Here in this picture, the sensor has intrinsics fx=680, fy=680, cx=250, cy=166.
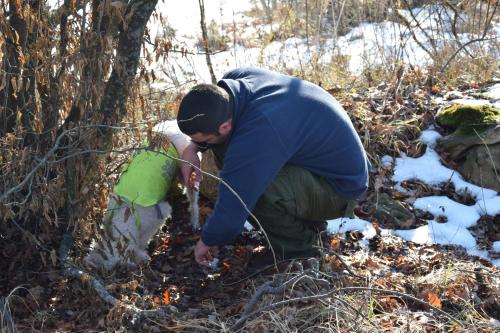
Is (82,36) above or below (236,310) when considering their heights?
above

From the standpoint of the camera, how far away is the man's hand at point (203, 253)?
386 centimetres

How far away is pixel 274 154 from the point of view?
3.61 metres

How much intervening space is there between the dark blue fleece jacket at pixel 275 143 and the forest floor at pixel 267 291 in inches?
15.4

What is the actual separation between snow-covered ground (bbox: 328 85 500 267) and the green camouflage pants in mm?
494

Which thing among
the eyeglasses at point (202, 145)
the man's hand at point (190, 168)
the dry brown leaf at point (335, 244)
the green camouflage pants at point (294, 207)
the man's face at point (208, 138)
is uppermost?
the man's face at point (208, 138)

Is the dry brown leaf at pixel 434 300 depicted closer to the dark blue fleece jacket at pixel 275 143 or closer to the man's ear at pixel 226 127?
the dark blue fleece jacket at pixel 275 143

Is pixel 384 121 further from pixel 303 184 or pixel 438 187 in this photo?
pixel 303 184

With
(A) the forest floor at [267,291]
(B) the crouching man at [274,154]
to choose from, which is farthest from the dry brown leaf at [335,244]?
(B) the crouching man at [274,154]

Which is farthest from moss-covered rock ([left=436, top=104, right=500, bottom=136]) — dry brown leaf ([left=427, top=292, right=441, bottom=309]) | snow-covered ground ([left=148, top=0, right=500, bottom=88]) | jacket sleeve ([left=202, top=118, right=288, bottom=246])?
jacket sleeve ([left=202, top=118, right=288, bottom=246])

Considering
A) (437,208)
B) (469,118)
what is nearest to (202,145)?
(437,208)

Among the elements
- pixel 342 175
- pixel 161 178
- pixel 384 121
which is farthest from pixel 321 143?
pixel 384 121

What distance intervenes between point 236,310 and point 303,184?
2.72 ft

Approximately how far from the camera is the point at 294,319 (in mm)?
3205

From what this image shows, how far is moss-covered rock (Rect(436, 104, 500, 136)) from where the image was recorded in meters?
5.19
